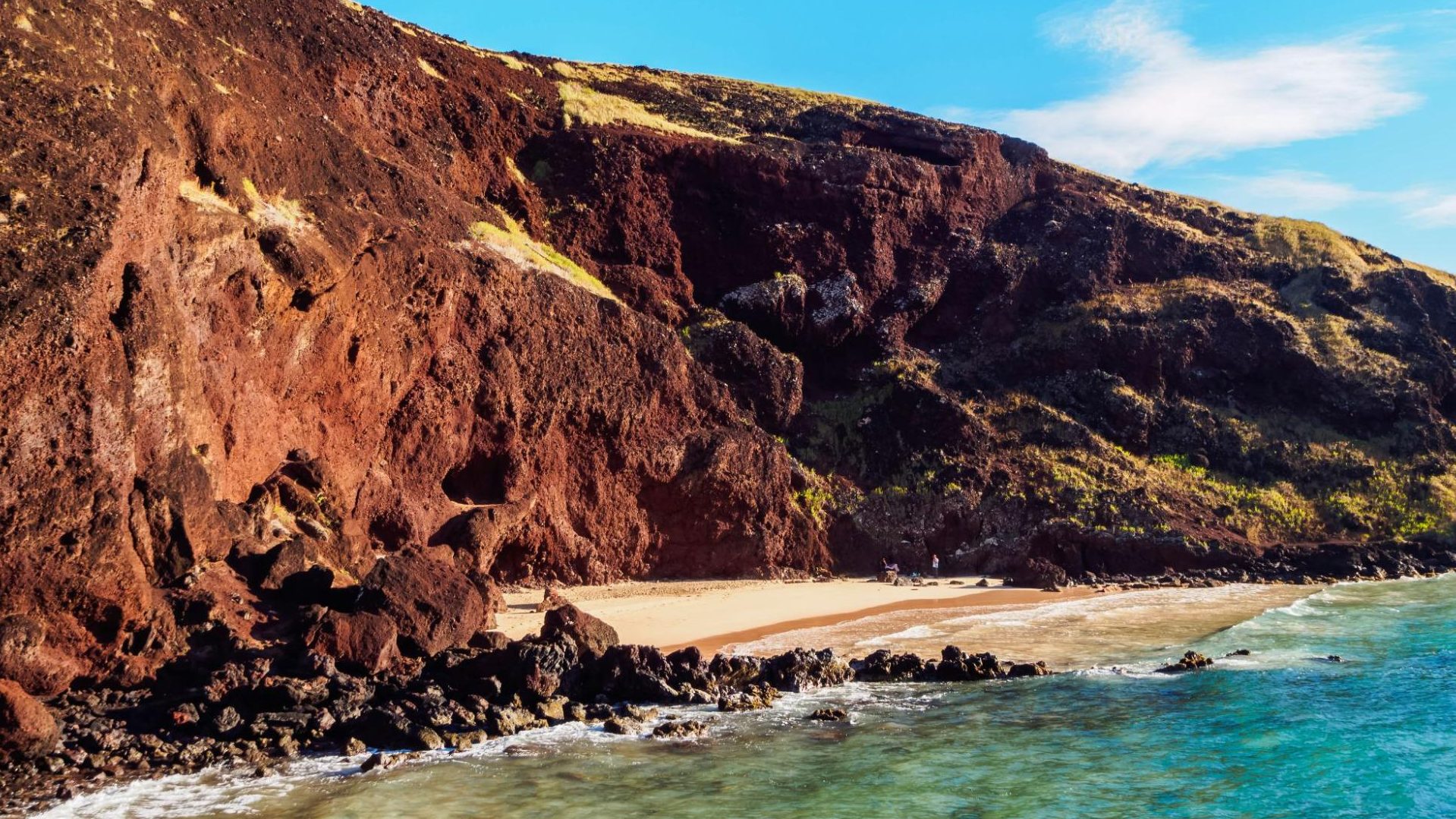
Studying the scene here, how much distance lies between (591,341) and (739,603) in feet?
32.1

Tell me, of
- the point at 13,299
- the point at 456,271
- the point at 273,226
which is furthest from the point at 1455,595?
the point at 13,299

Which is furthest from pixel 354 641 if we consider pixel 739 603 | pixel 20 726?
pixel 739 603

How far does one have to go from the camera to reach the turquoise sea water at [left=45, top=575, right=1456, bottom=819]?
1364 centimetres

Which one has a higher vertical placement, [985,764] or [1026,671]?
[1026,671]

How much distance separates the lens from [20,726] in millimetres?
13680

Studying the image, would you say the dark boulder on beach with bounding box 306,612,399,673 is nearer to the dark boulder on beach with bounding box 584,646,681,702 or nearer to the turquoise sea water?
the turquoise sea water

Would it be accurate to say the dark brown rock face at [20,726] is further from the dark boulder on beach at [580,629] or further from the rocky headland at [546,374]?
the dark boulder on beach at [580,629]

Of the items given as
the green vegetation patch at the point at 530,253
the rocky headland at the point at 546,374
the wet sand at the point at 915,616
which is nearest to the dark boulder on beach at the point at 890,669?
the rocky headland at the point at 546,374

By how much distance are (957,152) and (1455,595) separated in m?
30.4

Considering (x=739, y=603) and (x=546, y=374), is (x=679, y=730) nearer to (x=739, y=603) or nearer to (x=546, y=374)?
(x=739, y=603)

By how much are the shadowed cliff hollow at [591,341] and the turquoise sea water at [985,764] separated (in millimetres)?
5260

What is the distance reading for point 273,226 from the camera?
23.8m

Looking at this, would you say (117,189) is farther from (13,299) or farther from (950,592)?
(950,592)

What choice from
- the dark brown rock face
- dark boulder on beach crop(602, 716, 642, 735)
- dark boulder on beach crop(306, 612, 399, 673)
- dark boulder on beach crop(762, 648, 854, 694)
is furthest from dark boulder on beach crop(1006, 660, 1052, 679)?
the dark brown rock face
